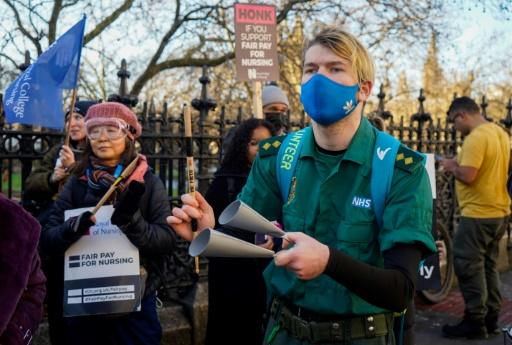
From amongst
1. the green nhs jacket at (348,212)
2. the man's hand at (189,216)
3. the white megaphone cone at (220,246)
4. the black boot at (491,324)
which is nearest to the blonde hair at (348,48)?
the green nhs jacket at (348,212)

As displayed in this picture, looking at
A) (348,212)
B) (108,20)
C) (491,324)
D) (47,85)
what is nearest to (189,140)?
(348,212)

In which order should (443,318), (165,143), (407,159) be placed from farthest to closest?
(443,318), (165,143), (407,159)

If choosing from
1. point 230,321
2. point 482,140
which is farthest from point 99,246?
point 482,140

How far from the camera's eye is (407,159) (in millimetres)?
1913

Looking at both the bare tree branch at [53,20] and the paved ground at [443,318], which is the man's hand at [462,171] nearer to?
the paved ground at [443,318]

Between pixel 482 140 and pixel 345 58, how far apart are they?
4.13 meters

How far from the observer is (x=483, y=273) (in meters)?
5.82

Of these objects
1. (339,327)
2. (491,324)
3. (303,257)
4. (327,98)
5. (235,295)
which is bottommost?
(491,324)

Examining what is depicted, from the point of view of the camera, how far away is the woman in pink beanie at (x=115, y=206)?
331 centimetres

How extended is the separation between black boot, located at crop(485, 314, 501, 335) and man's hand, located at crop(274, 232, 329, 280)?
5031 millimetres

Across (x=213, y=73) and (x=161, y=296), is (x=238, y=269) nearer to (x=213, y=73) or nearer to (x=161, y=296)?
(x=161, y=296)

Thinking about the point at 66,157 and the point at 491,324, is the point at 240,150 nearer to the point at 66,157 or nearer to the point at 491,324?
the point at 66,157

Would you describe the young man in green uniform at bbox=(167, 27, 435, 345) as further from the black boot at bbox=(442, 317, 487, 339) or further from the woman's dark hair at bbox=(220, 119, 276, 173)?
the black boot at bbox=(442, 317, 487, 339)

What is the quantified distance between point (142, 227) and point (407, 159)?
179 cm
